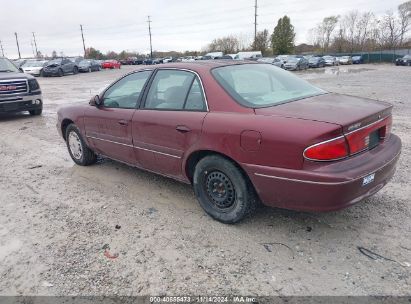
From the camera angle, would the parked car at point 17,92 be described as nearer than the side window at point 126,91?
No

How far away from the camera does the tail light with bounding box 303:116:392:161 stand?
2.83 meters

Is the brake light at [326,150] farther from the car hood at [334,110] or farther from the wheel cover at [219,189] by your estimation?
the wheel cover at [219,189]

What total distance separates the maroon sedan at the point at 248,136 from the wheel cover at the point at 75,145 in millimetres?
1043

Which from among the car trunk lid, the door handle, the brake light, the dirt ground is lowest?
the dirt ground

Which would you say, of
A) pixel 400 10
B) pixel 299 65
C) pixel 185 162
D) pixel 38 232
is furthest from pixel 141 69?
pixel 400 10

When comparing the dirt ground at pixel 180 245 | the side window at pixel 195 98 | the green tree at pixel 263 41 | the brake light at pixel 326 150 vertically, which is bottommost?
the dirt ground at pixel 180 245

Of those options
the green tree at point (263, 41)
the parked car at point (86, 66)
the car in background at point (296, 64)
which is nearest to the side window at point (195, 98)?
the car in background at point (296, 64)

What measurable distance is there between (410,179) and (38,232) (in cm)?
448

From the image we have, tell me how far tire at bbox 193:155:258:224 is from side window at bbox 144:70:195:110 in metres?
0.77

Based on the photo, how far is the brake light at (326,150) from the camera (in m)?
2.82

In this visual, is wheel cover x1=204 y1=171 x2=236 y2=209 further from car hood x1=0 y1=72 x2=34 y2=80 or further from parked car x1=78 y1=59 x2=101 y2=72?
parked car x1=78 y1=59 x2=101 y2=72

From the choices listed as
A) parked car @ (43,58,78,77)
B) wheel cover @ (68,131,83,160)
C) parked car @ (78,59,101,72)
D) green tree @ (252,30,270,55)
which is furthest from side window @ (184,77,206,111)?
green tree @ (252,30,270,55)

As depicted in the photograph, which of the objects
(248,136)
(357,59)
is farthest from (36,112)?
(357,59)

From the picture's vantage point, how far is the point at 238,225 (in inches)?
142
